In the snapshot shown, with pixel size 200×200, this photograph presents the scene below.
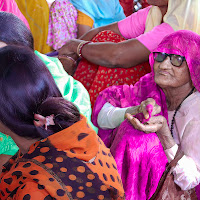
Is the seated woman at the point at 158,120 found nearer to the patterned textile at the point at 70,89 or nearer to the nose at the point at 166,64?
the nose at the point at 166,64

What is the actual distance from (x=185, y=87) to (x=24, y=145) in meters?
1.17

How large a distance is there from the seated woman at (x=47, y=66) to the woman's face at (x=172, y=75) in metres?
0.48

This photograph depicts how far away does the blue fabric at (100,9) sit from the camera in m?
3.64

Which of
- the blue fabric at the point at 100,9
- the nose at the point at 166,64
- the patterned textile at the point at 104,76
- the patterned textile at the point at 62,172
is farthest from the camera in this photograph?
the blue fabric at the point at 100,9

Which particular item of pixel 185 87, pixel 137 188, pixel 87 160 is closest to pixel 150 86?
pixel 185 87

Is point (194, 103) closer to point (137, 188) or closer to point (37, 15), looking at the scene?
point (137, 188)

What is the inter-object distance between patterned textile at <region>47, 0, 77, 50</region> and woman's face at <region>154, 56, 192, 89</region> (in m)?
1.71

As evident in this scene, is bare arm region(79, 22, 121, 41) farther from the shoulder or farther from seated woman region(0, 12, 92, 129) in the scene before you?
the shoulder

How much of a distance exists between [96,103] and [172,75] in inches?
22.9

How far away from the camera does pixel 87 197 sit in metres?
1.11

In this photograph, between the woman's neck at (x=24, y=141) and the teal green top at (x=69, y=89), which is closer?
the woman's neck at (x=24, y=141)

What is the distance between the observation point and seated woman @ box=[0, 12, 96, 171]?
72.1 inches

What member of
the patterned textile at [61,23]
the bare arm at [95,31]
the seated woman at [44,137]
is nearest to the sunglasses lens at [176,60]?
the seated woman at [44,137]

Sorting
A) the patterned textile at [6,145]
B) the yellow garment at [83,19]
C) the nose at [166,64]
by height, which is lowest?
the yellow garment at [83,19]
